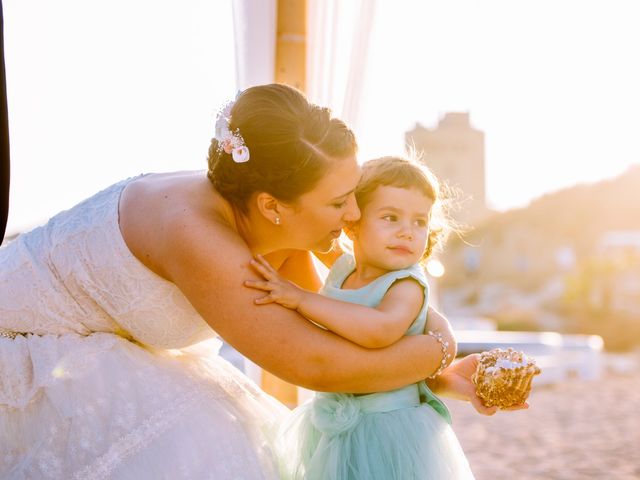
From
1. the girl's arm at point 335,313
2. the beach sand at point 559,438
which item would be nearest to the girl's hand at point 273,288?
the girl's arm at point 335,313

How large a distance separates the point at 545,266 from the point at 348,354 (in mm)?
36104

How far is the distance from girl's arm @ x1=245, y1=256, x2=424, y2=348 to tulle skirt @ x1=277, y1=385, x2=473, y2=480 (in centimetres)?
18

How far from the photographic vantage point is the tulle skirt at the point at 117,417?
5.44 ft

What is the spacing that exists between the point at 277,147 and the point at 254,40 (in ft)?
4.76

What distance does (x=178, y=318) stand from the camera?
1778 mm

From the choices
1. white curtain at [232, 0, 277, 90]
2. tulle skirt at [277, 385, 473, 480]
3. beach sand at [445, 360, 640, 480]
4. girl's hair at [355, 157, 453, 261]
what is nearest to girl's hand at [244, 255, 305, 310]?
tulle skirt at [277, 385, 473, 480]

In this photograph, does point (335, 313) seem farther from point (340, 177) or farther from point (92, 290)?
point (92, 290)

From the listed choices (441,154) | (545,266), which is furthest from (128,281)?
(441,154)

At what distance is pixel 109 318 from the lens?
71.9 inches

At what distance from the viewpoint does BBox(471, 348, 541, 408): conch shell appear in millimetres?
1828

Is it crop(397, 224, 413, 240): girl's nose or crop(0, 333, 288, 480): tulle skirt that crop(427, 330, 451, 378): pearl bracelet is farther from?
crop(0, 333, 288, 480): tulle skirt

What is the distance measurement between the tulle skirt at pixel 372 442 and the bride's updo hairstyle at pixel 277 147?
496 millimetres

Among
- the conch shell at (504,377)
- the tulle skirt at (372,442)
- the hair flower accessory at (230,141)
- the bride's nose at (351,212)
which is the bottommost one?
the tulle skirt at (372,442)

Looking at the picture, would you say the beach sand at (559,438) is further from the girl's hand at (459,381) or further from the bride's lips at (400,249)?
the bride's lips at (400,249)
